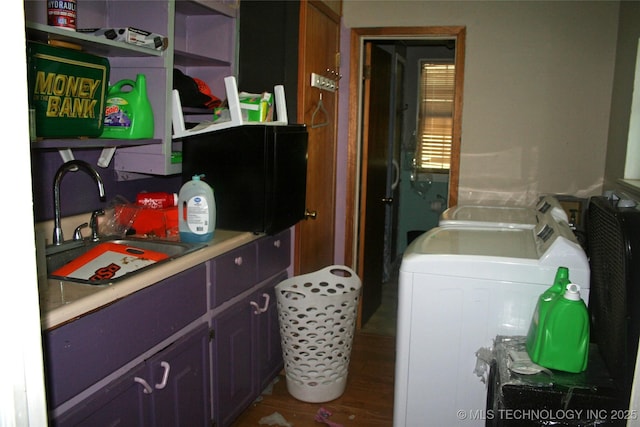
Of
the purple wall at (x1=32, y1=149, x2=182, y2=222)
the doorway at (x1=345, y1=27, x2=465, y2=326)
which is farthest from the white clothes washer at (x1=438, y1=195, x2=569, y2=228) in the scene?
the purple wall at (x1=32, y1=149, x2=182, y2=222)

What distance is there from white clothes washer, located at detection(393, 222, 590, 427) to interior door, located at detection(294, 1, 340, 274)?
1201mm

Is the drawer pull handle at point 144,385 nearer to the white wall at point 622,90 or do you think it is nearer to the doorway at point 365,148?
the doorway at point 365,148

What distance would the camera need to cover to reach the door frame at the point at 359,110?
141 inches

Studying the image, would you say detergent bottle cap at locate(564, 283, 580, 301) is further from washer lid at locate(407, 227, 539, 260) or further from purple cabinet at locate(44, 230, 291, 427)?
purple cabinet at locate(44, 230, 291, 427)

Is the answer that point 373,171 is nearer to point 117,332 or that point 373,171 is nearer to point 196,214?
point 196,214

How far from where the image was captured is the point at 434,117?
555 cm

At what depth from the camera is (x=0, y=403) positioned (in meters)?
0.72

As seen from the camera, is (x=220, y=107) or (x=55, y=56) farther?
(x=220, y=107)

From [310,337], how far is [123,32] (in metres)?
1.58

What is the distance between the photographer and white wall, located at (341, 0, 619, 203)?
3389mm

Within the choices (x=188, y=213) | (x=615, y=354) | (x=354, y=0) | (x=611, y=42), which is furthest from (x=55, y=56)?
(x=611, y=42)

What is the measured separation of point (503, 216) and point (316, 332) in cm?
108

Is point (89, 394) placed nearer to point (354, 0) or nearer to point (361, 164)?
point (361, 164)

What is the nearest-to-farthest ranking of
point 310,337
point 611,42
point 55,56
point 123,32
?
point 55,56
point 123,32
point 310,337
point 611,42
